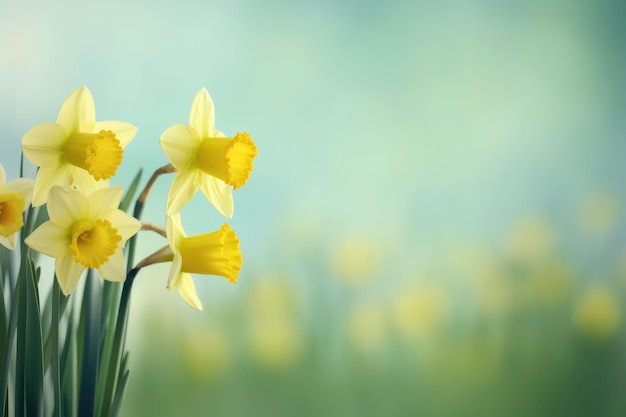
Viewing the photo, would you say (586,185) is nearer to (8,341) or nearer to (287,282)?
(287,282)

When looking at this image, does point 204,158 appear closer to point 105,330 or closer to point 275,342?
point 105,330

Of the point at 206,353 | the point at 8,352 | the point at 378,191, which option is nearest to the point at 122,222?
the point at 8,352

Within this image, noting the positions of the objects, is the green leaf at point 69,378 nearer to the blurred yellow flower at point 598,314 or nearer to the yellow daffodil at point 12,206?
the yellow daffodil at point 12,206

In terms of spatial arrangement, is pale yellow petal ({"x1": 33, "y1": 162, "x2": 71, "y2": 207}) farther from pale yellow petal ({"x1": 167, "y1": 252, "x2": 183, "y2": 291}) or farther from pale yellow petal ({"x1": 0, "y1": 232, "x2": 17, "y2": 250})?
pale yellow petal ({"x1": 167, "y1": 252, "x2": 183, "y2": 291})

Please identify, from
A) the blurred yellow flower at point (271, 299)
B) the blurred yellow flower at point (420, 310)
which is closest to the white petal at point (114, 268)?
the blurred yellow flower at point (271, 299)

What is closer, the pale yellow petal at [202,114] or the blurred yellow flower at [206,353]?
the pale yellow petal at [202,114]

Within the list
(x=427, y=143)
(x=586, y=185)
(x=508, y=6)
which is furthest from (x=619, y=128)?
(x=427, y=143)

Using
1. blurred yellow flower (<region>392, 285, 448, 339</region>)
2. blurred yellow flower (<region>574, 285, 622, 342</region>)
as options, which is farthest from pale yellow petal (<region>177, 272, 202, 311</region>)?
blurred yellow flower (<region>574, 285, 622, 342</region>)

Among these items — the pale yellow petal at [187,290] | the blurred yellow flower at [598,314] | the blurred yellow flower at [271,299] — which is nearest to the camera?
the pale yellow petal at [187,290]
